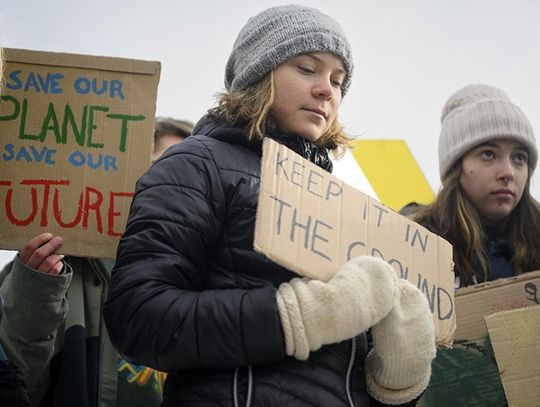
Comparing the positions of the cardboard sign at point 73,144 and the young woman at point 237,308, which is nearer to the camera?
the young woman at point 237,308

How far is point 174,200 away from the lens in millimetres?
1453

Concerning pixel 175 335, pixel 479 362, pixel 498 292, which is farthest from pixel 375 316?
pixel 498 292

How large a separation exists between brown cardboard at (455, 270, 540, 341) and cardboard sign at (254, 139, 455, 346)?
38cm

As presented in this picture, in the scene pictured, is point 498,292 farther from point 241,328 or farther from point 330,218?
point 241,328

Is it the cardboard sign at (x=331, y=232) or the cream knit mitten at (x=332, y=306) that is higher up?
the cardboard sign at (x=331, y=232)

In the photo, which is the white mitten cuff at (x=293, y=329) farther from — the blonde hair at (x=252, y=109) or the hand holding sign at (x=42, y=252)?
the hand holding sign at (x=42, y=252)

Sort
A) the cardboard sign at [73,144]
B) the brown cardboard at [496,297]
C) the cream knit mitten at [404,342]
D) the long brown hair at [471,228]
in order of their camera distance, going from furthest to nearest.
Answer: the long brown hair at [471,228] → the brown cardboard at [496,297] → the cardboard sign at [73,144] → the cream knit mitten at [404,342]

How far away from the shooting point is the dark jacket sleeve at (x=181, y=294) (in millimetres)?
1312

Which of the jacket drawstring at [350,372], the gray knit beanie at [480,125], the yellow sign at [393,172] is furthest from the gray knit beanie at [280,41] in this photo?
the yellow sign at [393,172]

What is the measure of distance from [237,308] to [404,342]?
31 centimetres

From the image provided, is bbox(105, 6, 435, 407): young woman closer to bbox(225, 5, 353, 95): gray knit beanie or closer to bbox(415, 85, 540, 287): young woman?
bbox(225, 5, 353, 95): gray knit beanie

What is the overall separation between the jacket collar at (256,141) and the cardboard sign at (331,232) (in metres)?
0.20

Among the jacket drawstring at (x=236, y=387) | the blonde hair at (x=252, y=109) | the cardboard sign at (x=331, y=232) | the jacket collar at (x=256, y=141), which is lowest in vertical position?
the jacket drawstring at (x=236, y=387)

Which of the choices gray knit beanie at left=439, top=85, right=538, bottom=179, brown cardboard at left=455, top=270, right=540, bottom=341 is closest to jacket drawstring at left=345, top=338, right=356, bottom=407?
brown cardboard at left=455, top=270, right=540, bottom=341
